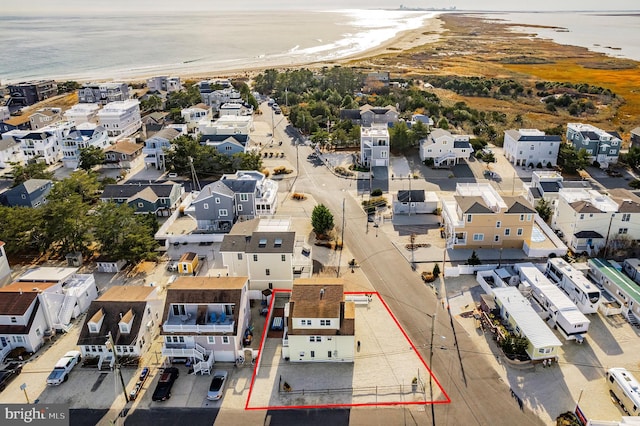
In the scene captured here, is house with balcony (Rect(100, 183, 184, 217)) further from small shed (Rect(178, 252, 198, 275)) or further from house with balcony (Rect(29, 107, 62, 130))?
house with balcony (Rect(29, 107, 62, 130))

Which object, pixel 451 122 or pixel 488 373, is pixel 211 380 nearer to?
pixel 488 373

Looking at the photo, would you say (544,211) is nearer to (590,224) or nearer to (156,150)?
(590,224)

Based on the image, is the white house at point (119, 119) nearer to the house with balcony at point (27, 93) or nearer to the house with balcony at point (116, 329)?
the house with balcony at point (27, 93)

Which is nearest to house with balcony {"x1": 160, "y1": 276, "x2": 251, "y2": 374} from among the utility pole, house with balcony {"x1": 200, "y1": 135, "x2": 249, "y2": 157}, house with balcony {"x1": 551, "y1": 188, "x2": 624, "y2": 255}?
the utility pole

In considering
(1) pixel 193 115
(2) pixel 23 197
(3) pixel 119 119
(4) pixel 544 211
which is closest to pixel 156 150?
(2) pixel 23 197

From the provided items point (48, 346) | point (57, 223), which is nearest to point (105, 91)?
point (57, 223)

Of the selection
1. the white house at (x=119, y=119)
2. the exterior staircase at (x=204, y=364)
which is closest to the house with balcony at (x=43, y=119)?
the white house at (x=119, y=119)
